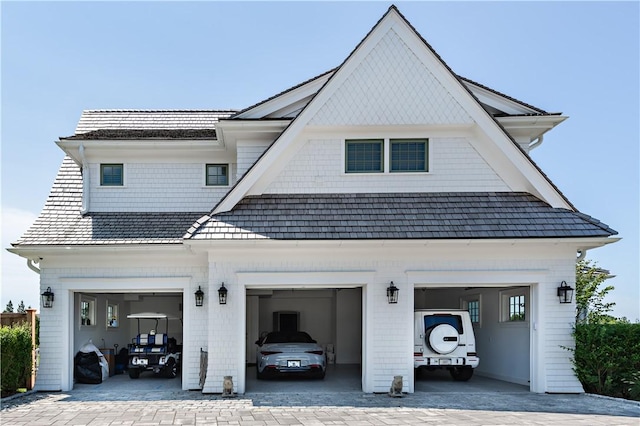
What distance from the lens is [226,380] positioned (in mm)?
11781

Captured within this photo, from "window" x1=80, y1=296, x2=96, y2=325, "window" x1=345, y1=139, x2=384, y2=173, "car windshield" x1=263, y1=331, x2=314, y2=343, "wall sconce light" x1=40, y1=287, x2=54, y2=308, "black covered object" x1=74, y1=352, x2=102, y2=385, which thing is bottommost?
"black covered object" x1=74, y1=352, x2=102, y2=385

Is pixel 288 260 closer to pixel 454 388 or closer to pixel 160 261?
pixel 160 261

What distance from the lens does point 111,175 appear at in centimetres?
1518

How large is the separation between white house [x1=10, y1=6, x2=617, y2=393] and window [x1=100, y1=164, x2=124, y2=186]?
6 cm

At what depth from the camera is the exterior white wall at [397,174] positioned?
1320 centimetres

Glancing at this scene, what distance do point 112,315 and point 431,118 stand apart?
11886mm

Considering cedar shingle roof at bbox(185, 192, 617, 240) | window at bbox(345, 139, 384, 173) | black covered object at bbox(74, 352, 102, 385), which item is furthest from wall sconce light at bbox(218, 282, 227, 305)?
black covered object at bbox(74, 352, 102, 385)

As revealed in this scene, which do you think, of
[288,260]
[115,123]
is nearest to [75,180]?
[115,123]

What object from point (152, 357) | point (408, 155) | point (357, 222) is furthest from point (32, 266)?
point (408, 155)

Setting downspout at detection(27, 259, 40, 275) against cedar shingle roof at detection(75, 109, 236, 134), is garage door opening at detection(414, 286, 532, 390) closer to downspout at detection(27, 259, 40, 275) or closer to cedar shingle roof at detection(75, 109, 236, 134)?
cedar shingle roof at detection(75, 109, 236, 134)

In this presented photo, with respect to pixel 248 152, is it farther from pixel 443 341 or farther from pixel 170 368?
pixel 443 341

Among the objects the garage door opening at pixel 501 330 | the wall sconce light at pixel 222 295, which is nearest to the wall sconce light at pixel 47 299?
the wall sconce light at pixel 222 295

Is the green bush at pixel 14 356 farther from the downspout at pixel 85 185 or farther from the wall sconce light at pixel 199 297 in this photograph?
the wall sconce light at pixel 199 297

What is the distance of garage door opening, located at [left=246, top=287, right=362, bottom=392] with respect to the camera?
62.4 ft
